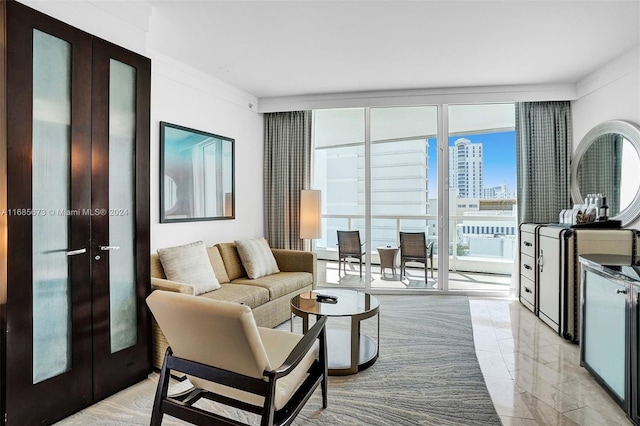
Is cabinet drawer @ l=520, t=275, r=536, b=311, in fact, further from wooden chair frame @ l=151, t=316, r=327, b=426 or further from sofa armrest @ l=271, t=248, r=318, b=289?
wooden chair frame @ l=151, t=316, r=327, b=426

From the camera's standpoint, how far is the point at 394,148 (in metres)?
4.98

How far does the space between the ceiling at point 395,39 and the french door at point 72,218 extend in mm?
855

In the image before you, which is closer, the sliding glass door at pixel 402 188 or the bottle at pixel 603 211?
the bottle at pixel 603 211

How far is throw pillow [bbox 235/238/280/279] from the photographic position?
3.91 m

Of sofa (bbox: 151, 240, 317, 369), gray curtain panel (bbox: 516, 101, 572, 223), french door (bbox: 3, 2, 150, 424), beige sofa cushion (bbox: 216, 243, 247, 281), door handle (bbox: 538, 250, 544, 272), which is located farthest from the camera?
gray curtain panel (bbox: 516, 101, 572, 223)

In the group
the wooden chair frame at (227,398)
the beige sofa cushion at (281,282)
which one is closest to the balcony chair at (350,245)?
the beige sofa cushion at (281,282)

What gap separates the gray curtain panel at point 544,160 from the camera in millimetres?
4445

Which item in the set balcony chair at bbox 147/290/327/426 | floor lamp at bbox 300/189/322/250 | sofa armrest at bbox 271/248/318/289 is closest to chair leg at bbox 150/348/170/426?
balcony chair at bbox 147/290/327/426

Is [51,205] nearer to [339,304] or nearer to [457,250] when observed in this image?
[339,304]

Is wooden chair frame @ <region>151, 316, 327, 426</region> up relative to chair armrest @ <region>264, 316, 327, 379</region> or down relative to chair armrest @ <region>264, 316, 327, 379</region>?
down

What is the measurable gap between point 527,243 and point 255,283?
10.2ft

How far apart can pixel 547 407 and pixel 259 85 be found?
4171 mm

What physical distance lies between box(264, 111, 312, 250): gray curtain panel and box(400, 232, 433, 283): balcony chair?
1.40m

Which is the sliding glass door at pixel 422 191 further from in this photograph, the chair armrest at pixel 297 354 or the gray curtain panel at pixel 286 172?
the chair armrest at pixel 297 354
